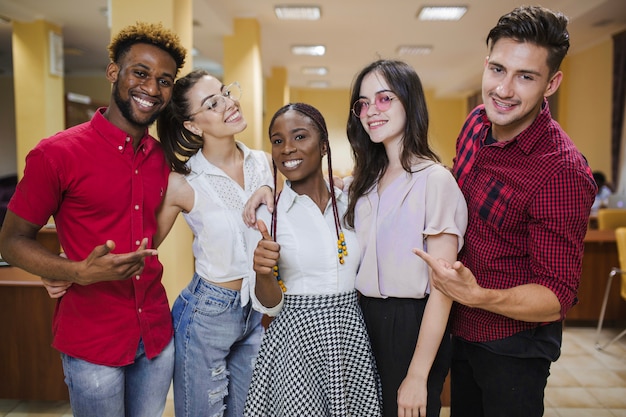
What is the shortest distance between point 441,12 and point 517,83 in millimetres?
6145

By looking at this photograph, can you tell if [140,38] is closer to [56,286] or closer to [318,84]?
[56,286]

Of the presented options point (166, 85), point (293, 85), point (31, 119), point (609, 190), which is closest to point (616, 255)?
point (609, 190)

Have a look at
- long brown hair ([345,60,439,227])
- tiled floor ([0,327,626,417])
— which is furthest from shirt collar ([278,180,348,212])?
tiled floor ([0,327,626,417])

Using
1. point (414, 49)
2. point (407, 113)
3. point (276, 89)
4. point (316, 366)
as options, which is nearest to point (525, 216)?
point (407, 113)

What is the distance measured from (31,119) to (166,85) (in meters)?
6.55

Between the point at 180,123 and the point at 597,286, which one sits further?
the point at 597,286

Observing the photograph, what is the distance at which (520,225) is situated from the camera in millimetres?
1405

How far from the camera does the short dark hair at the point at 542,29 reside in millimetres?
1370

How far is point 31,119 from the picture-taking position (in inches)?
279

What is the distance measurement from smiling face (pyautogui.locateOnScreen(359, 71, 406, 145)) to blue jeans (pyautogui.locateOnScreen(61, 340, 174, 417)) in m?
1.00

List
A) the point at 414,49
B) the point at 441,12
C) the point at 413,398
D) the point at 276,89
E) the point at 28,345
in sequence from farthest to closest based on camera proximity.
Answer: the point at 276,89 < the point at 414,49 < the point at 441,12 < the point at 28,345 < the point at 413,398

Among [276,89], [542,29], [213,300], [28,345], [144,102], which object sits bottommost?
[28,345]

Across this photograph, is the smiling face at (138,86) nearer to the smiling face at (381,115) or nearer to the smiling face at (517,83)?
the smiling face at (381,115)

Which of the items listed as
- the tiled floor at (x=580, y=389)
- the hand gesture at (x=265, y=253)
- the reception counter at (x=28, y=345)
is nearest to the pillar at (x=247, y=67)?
the reception counter at (x=28, y=345)
